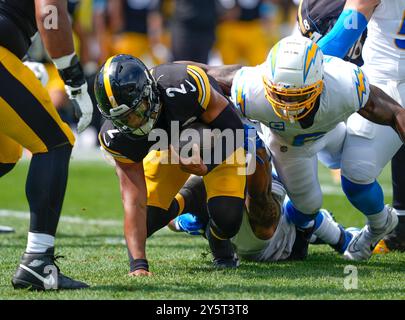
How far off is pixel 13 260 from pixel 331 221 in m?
1.90

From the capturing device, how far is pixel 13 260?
16.1 feet

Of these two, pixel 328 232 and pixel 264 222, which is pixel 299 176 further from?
pixel 328 232

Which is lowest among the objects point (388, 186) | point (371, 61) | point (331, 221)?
point (388, 186)

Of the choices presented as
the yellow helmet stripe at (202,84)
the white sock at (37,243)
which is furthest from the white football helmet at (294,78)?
the white sock at (37,243)

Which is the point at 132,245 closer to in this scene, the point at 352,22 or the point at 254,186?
the point at 254,186

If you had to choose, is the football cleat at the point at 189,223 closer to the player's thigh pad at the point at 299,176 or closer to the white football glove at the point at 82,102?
the player's thigh pad at the point at 299,176

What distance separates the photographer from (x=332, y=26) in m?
5.27

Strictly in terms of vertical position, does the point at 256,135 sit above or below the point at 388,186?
above

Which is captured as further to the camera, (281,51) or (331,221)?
(331,221)

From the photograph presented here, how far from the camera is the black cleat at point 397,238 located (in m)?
5.31

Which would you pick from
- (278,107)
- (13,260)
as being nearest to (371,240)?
(278,107)

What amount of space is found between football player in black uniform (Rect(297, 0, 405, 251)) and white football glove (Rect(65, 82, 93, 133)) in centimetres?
176

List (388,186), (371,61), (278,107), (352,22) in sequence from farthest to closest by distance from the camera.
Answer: (388,186) < (371,61) < (352,22) < (278,107)

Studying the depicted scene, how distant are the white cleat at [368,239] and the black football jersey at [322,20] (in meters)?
1.03
